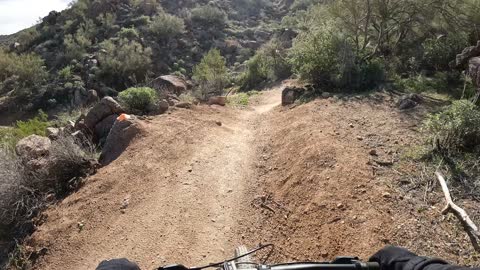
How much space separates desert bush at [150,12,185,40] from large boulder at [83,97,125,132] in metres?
21.3

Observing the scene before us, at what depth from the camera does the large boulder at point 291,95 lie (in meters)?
12.3

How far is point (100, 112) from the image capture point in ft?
32.1

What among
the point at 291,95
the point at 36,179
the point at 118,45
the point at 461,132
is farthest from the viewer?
the point at 118,45

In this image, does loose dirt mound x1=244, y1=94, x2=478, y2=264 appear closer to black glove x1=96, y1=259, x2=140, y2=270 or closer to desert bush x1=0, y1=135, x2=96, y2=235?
black glove x1=96, y1=259, x2=140, y2=270

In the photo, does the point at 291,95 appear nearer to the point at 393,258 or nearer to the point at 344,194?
the point at 344,194

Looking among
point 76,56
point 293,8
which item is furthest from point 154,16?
point 293,8

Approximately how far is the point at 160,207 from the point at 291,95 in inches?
282

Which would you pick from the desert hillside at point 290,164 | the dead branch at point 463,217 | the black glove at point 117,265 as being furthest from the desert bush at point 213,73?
the black glove at point 117,265

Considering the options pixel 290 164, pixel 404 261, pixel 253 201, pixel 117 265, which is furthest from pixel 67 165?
pixel 404 261

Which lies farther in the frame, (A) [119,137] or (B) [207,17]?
(B) [207,17]

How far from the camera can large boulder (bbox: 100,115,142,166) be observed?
8.34m

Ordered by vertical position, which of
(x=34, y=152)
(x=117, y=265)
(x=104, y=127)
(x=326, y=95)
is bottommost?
(x=326, y=95)

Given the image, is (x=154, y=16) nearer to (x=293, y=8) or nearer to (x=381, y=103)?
(x=293, y=8)

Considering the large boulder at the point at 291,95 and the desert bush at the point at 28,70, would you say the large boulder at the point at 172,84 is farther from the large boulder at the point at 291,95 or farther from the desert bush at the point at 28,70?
the desert bush at the point at 28,70
